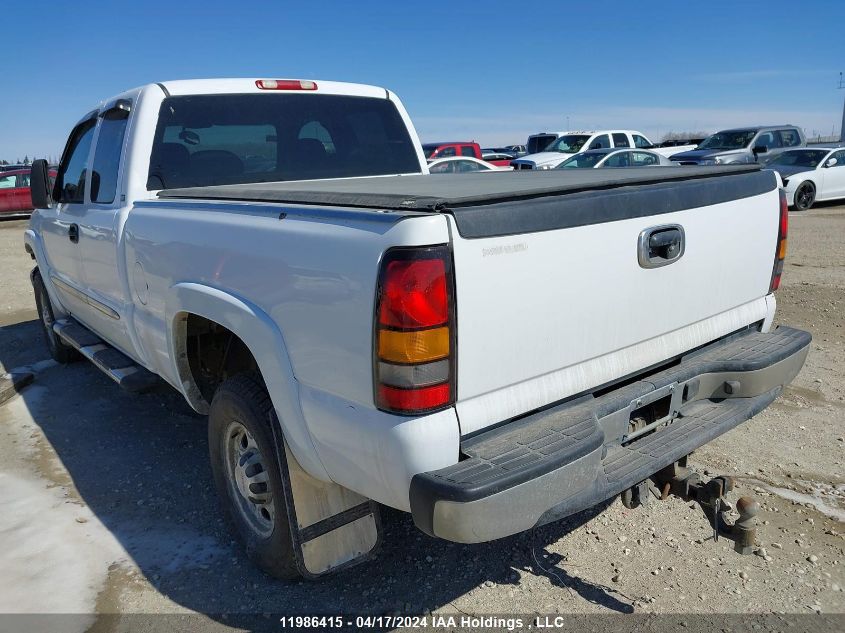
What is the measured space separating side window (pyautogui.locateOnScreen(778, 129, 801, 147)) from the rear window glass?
17884 millimetres

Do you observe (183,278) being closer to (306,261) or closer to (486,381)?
(306,261)

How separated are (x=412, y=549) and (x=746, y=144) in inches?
724

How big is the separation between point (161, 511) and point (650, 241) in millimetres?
2769

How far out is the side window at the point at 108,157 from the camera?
3.97 meters

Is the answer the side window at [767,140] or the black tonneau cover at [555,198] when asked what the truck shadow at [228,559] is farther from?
the side window at [767,140]

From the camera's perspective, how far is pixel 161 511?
360 centimetres

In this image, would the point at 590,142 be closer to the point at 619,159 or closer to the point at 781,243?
the point at 619,159

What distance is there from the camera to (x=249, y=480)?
9.50 ft

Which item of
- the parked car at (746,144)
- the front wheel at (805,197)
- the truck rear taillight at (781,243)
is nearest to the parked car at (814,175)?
the front wheel at (805,197)

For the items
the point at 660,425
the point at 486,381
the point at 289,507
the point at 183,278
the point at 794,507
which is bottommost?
the point at 794,507

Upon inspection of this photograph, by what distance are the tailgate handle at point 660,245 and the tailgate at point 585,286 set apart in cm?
2

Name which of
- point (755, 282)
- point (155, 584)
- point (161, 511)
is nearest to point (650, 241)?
point (755, 282)

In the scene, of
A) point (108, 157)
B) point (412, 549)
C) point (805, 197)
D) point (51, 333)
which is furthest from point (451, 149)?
point (412, 549)

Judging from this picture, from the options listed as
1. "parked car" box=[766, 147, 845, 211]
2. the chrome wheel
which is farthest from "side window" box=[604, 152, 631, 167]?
the chrome wheel
